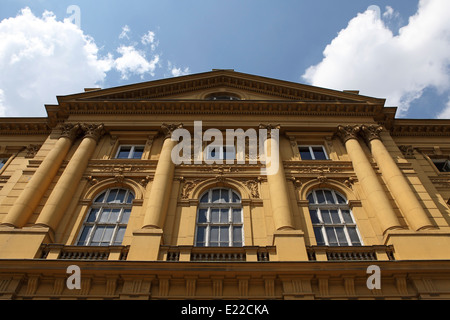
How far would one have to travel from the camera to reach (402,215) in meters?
15.4

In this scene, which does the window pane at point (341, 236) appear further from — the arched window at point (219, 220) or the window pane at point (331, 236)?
the arched window at point (219, 220)

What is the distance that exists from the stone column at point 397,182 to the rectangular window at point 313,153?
8.38ft

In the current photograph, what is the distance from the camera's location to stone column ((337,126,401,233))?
48.3ft

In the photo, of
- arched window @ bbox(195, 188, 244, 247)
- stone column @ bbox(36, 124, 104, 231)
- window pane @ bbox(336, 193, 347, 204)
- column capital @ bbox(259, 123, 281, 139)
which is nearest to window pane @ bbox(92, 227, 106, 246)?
→ stone column @ bbox(36, 124, 104, 231)

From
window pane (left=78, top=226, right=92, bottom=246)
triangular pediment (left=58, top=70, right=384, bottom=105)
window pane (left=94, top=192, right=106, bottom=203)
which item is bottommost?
window pane (left=78, top=226, right=92, bottom=246)

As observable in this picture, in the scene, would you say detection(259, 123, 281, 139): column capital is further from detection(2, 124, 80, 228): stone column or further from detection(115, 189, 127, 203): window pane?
detection(2, 124, 80, 228): stone column

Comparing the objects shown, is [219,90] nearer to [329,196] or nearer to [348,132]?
[348,132]

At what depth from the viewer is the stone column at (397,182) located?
14570mm

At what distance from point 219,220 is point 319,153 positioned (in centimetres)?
819

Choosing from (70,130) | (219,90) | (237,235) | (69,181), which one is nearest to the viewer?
(237,235)

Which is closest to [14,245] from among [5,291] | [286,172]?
[5,291]

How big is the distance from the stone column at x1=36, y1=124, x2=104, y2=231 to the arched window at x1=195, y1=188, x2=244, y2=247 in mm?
6057

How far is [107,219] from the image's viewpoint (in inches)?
620

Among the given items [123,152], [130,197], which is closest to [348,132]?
[130,197]
